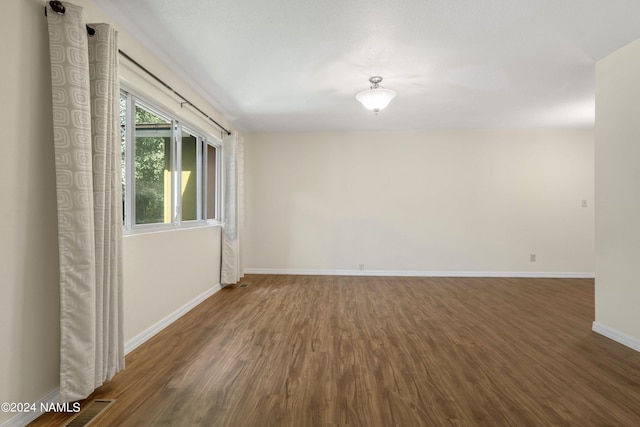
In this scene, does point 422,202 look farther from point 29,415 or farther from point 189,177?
point 29,415

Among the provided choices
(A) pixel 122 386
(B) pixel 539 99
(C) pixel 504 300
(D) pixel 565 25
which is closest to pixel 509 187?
(B) pixel 539 99

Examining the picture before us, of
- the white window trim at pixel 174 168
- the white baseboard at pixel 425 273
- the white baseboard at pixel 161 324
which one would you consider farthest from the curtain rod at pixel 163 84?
the white baseboard at pixel 425 273

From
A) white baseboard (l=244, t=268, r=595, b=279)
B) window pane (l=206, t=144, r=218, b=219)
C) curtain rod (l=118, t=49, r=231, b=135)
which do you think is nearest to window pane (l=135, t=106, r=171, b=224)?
curtain rod (l=118, t=49, r=231, b=135)

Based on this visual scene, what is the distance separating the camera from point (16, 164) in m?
1.56

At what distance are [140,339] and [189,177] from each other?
1971mm

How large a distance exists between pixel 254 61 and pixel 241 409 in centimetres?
286

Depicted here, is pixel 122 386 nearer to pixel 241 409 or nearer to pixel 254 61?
pixel 241 409

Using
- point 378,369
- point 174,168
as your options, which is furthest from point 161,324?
point 378,369

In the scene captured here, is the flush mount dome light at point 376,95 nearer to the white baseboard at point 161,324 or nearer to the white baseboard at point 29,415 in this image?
the white baseboard at point 161,324

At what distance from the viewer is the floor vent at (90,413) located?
162 centimetres

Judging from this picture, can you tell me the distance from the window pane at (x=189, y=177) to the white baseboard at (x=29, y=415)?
2.12 meters

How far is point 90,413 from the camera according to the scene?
1.70 m

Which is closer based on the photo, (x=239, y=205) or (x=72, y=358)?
(x=72, y=358)

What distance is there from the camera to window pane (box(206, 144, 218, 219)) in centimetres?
446
